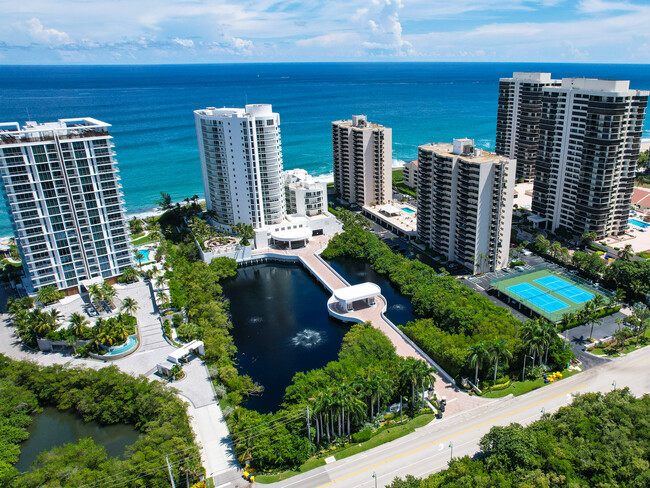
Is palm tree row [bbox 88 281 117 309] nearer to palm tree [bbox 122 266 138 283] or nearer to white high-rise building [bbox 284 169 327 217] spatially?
palm tree [bbox 122 266 138 283]

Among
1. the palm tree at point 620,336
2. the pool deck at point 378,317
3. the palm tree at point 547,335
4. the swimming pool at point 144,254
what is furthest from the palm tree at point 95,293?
the palm tree at point 620,336

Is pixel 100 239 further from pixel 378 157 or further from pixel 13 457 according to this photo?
pixel 378 157

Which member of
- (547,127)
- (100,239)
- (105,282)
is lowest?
(105,282)

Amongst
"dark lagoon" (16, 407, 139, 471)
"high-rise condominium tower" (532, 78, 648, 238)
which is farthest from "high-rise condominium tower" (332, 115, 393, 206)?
"dark lagoon" (16, 407, 139, 471)

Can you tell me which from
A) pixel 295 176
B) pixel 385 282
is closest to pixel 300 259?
pixel 385 282

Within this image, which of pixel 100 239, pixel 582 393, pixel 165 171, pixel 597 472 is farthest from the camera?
pixel 165 171

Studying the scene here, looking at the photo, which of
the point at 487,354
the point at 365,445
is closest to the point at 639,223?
the point at 487,354
